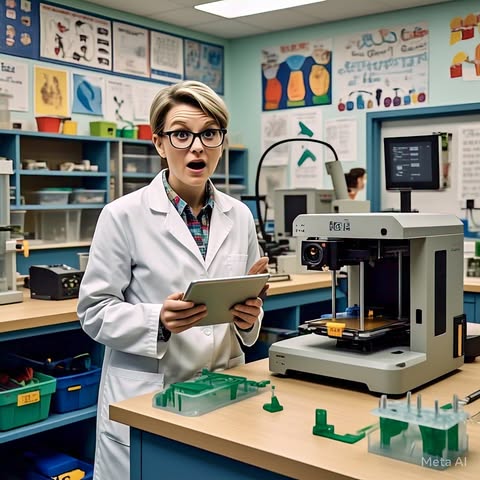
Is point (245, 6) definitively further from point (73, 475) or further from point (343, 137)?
→ point (73, 475)

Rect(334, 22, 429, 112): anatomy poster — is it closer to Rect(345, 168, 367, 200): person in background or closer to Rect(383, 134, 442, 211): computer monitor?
Rect(345, 168, 367, 200): person in background

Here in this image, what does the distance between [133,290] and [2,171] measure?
142cm

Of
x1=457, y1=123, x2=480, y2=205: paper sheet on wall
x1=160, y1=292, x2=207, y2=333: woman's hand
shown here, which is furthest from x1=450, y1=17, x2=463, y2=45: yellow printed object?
x1=160, y1=292, x2=207, y2=333: woman's hand

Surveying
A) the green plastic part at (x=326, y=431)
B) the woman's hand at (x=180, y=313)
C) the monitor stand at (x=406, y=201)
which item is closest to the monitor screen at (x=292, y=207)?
the monitor stand at (x=406, y=201)

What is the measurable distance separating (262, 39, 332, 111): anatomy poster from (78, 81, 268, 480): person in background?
395cm

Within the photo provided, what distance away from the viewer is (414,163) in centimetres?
202

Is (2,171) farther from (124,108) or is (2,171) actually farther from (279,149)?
(279,149)

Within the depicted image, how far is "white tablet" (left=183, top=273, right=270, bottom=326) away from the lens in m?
1.41

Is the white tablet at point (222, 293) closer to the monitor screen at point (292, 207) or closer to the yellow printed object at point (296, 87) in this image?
the monitor screen at point (292, 207)

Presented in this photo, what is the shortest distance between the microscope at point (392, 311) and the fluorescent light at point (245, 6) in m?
3.48

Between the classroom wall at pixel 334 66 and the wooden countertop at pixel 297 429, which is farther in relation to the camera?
the classroom wall at pixel 334 66

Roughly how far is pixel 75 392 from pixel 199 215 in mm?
1328

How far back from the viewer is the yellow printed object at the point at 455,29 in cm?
471

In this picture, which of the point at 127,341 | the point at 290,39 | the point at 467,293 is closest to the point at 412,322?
the point at 127,341
